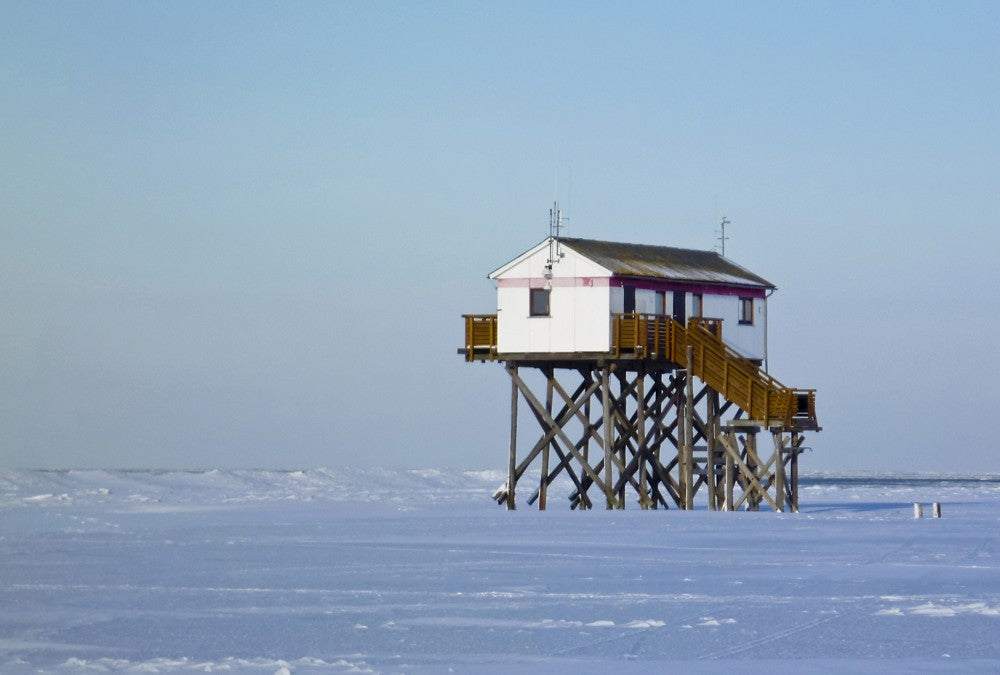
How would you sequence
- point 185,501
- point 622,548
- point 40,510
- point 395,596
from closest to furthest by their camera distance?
point 395,596, point 622,548, point 40,510, point 185,501

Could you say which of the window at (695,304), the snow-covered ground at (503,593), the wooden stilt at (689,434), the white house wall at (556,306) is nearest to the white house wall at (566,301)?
the white house wall at (556,306)

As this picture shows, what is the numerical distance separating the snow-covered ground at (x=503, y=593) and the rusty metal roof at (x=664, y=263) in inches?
279

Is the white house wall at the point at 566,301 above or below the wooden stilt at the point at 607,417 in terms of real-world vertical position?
above

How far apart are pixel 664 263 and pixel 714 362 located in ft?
16.9

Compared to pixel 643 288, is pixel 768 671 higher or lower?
lower

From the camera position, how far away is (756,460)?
51188 mm

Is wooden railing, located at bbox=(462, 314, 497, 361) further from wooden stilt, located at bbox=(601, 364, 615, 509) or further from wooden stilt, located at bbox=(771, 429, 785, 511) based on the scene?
wooden stilt, located at bbox=(771, 429, 785, 511)

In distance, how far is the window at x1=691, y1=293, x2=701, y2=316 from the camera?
54.6 m

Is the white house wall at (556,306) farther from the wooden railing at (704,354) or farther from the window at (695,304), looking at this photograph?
the window at (695,304)

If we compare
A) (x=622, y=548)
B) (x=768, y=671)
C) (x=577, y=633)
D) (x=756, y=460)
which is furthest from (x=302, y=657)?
(x=756, y=460)

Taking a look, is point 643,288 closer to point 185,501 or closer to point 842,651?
point 185,501

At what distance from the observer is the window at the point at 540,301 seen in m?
52.8

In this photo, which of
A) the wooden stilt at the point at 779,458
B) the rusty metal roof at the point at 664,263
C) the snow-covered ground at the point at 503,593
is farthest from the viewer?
the rusty metal roof at the point at 664,263

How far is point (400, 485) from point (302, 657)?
67.7 meters
